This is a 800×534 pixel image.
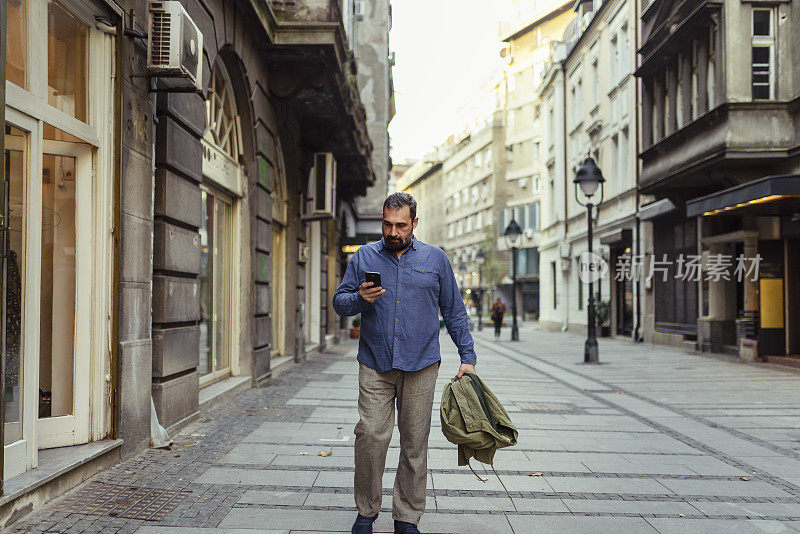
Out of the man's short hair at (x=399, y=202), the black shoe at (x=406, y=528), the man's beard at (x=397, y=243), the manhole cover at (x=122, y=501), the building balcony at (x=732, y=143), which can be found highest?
the building balcony at (x=732, y=143)

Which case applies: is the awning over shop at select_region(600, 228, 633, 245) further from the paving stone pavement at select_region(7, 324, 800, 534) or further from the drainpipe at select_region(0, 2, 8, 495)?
the drainpipe at select_region(0, 2, 8, 495)

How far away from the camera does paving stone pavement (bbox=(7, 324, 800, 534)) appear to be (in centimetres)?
461

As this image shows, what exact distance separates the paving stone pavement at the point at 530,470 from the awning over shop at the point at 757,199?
3870mm

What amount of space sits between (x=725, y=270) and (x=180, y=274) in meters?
14.8

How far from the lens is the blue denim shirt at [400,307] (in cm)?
417

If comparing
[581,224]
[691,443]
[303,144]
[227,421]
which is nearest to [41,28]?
[227,421]

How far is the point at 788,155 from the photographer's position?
15.1 metres

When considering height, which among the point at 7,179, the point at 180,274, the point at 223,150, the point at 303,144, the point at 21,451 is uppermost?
the point at 303,144

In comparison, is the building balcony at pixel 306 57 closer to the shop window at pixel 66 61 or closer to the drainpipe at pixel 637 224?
the shop window at pixel 66 61

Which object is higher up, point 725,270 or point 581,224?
point 581,224

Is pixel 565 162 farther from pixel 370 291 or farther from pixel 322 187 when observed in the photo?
pixel 370 291

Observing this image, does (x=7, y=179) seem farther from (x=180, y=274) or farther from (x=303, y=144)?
(x=303, y=144)

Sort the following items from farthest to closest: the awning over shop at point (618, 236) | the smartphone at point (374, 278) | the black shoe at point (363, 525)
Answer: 1. the awning over shop at point (618, 236)
2. the black shoe at point (363, 525)
3. the smartphone at point (374, 278)

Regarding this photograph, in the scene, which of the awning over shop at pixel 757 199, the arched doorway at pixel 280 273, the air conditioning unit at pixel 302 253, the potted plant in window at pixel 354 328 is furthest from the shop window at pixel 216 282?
the potted plant in window at pixel 354 328
